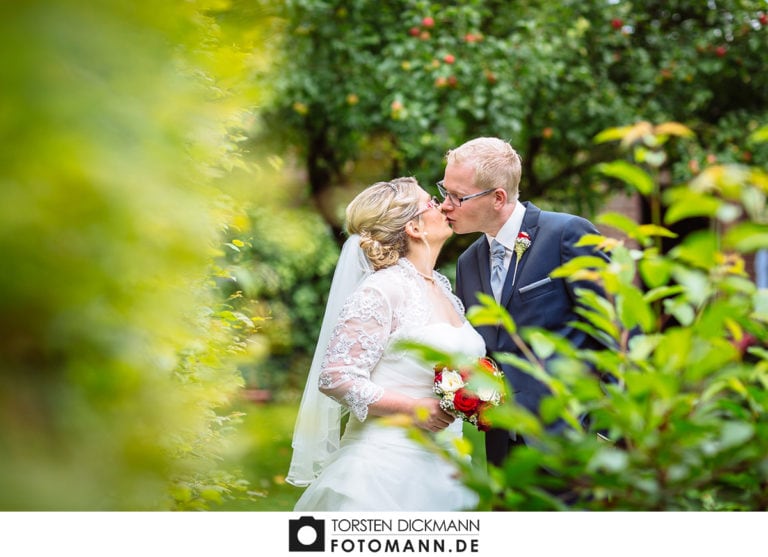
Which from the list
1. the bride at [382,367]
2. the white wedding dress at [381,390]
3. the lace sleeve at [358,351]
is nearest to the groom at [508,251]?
the bride at [382,367]

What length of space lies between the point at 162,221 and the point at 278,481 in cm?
474

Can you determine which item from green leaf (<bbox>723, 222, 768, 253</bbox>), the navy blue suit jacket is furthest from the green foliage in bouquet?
the navy blue suit jacket

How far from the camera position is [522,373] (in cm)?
256

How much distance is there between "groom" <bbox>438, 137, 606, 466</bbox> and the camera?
8.55ft

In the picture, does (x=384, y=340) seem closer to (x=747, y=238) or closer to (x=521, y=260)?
(x=521, y=260)

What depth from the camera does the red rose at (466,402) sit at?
2.29 metres

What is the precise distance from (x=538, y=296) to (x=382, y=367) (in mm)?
600

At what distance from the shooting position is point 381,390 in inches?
96.5

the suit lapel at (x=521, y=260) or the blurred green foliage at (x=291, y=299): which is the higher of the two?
the suit lapel at (x=521, y=260)

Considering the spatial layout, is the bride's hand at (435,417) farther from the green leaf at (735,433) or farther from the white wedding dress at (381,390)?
the green leaf at (735,433)

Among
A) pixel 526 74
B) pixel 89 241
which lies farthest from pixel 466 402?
pixel 526 74

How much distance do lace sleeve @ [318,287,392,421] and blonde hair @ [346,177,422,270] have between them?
209mm
